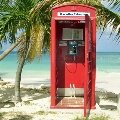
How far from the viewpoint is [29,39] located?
10117 millimetres

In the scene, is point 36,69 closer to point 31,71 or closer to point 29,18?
point 31,71

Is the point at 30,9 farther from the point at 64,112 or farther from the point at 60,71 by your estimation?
the point at 64,112

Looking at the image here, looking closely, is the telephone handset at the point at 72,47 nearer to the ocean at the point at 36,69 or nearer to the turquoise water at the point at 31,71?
the ocean at the point at 36,69

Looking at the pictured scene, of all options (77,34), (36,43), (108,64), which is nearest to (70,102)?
(77,34)

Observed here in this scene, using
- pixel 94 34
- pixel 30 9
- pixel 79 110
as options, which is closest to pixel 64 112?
pixel 79 110

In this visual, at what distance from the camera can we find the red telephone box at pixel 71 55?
9477 mm

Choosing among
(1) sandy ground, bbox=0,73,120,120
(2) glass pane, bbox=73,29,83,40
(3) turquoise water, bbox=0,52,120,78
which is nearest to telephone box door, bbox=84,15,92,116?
(1) sandy ground, bbox=0,73,120,120

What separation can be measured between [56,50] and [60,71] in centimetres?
54

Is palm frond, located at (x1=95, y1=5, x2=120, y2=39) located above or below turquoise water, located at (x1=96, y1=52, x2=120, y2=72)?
above

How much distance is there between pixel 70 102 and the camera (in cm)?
1023

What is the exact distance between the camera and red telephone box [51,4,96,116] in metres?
9.48

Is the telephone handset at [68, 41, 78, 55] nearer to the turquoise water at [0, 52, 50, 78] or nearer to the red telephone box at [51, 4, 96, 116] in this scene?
the red telephone box at [51, 4, 96, 116]

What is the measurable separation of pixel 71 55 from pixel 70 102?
3.83ft

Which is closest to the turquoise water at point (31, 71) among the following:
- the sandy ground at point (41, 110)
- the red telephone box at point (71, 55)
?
the sandy ground at point (41, 110)
